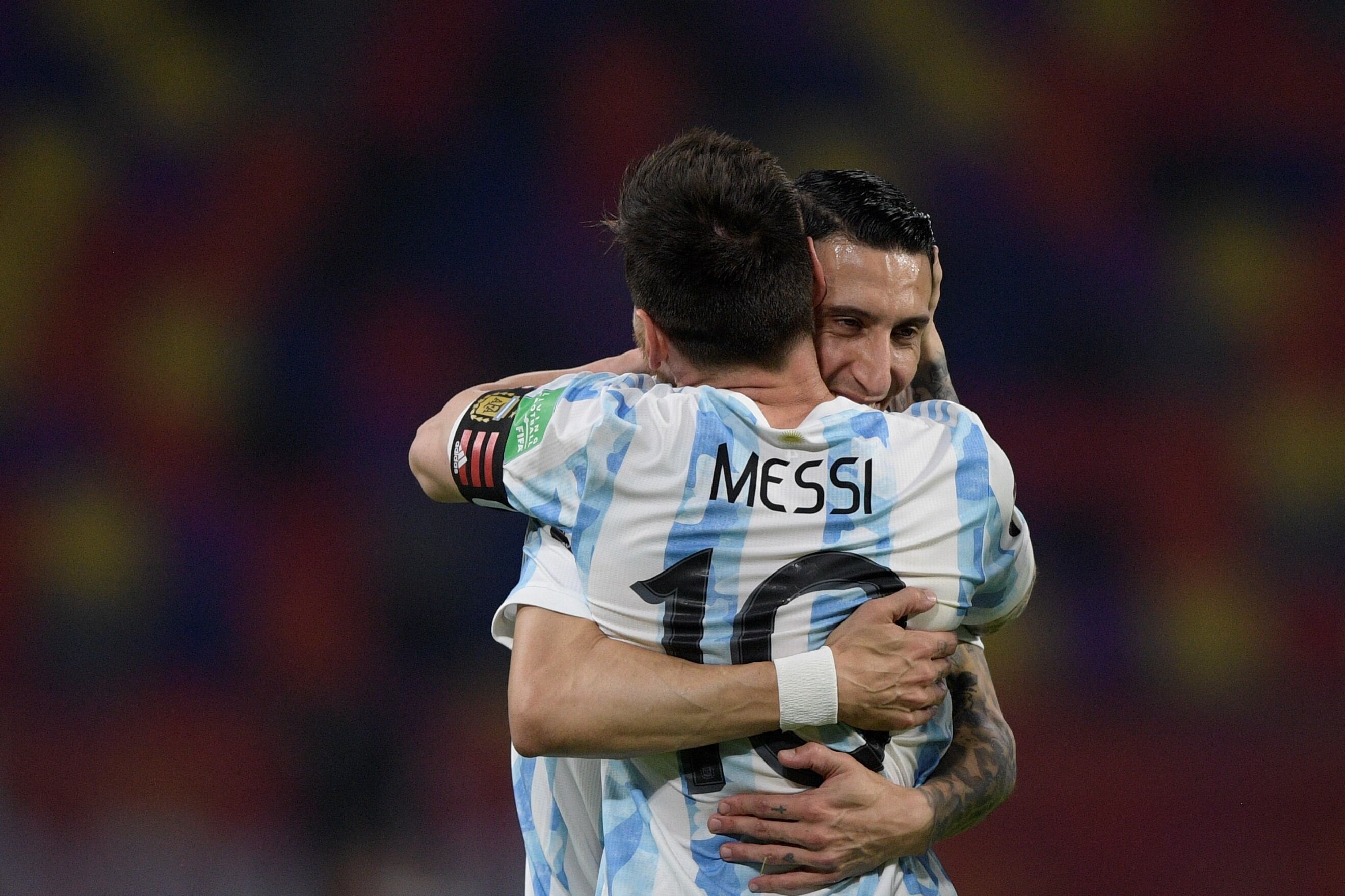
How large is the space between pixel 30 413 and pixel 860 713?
296 centimetres

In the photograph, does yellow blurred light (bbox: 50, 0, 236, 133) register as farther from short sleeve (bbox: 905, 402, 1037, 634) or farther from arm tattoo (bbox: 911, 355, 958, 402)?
short sleeve (bbox: 905, 402, 1037, 634)

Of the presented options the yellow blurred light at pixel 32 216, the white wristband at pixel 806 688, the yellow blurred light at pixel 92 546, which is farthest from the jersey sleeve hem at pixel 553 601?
the yellow blurred light at pixel 32 216

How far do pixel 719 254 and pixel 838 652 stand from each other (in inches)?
17.1

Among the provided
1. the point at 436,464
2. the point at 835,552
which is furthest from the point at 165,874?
the point at 835,552

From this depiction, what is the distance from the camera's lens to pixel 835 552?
1295 mm

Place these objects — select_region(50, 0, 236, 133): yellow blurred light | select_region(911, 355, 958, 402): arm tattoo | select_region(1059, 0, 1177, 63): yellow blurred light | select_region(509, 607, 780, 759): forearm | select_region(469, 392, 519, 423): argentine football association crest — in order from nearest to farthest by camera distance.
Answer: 1. select_region(509, 607, 780, 759): forearm
2. select_region(469, 392, 519, 423): argentine football association crest
3. select_region(911, 355, 958, 402): arm tattoo
4. select_region(1059, 0, 1177, 63): yellow blurred light
5. select_region(50, 0, 236, 133): yellow blurred light

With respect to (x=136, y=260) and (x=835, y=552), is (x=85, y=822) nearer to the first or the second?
(x=136, y=260)

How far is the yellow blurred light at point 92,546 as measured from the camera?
3.43m

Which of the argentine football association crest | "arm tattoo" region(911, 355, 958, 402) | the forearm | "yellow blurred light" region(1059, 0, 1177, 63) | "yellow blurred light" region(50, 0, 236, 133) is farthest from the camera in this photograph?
"yellow blurred light" region(50, 0, 236, 133)

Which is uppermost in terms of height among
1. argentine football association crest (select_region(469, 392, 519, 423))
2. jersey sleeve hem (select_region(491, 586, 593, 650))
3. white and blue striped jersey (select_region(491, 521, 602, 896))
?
argentine football association crest (select_region(469, 392, 519, 423))

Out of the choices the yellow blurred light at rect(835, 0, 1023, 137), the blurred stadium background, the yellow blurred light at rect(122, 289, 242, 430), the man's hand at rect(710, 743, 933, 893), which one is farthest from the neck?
the yellow blurred light at rect(122, 289, 242, 430)

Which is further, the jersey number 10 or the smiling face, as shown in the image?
the smiling face

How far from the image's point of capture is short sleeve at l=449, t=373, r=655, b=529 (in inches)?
49.9

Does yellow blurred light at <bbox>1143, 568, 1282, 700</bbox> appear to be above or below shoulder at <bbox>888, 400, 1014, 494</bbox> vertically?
below
